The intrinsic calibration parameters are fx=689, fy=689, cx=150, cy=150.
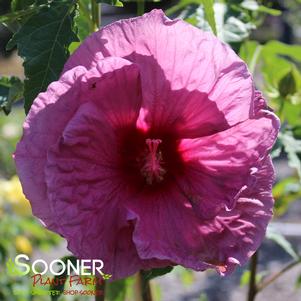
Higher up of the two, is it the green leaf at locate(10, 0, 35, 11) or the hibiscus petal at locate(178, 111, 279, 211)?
the green leaf at locate(10, 0, 35, 11)

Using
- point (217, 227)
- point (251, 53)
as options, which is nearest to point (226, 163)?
point (217, 227)

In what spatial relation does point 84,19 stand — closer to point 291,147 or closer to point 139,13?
point 139,13

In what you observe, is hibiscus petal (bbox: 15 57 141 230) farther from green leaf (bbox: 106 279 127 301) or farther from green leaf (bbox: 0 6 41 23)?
green leaf (bbox: 106 279 127 301)

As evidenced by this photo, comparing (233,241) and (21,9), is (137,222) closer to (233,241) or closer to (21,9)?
(233,241)

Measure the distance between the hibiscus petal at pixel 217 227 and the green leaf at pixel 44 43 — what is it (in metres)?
0.18

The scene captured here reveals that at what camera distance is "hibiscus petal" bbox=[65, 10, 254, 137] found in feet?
2.51

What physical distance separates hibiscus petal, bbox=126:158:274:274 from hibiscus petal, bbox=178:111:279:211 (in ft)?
0.05

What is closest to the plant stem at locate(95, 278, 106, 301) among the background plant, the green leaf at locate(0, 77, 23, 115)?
the background plant

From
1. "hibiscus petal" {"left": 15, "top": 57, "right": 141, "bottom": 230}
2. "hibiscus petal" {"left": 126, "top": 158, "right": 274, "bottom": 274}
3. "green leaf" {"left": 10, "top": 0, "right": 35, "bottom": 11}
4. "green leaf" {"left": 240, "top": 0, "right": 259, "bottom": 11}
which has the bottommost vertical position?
"hibiscus petal" {"left": 126, "top": 158, "right": 274, "bottom": 274}

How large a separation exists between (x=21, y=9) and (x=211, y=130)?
0.30 meters

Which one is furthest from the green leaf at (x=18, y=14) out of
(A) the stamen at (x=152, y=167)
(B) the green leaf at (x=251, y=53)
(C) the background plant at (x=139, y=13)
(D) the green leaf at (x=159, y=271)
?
(B) the green leaf at (x=251, y=53)

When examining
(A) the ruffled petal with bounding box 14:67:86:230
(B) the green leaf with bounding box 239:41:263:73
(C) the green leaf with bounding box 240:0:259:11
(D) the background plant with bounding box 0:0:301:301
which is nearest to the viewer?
(A) the ruffled petal with bounding box 14:67:86:230

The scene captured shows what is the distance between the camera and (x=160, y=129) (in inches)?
35.2

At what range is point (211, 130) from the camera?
0.84 m
